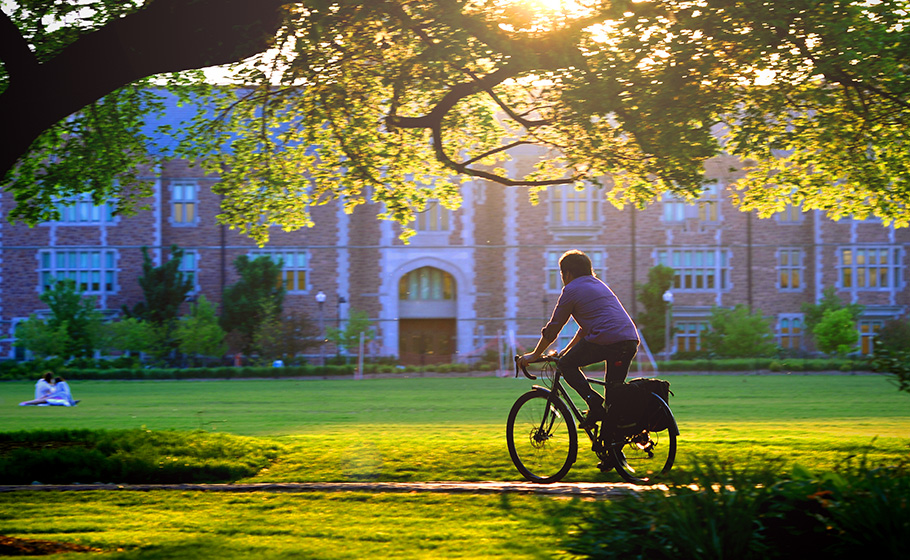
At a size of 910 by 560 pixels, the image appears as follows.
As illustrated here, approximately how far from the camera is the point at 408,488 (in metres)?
6.67

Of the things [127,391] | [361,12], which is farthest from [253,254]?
[361,12]

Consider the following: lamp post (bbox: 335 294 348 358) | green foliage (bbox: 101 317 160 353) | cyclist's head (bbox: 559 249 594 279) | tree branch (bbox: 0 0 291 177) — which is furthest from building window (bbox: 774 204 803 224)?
cyclist's head (bbox: 559 249 594 279)

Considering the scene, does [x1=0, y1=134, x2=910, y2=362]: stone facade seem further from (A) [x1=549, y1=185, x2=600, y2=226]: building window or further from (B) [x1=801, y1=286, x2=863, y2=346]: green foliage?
(B) [x1=801, y1=286, x2=863, y2=346]: green foliage

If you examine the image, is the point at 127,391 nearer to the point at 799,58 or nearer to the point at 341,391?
the point at 341,391

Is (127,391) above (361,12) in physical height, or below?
below

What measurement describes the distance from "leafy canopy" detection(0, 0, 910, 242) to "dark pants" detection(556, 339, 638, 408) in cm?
303

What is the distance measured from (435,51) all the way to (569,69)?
136cm

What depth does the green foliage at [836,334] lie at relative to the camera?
36500 mm

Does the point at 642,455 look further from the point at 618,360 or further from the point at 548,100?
the point at 548,100

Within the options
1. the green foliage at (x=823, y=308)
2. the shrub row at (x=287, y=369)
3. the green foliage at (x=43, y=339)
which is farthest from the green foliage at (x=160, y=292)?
the green foliage at (x=823, y=308)

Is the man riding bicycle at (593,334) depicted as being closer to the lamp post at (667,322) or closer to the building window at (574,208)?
A: the lamp post at (667,322)

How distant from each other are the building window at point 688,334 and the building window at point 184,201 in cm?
2345

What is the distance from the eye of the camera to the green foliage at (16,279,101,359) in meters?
35.0

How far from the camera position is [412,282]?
139 ft
